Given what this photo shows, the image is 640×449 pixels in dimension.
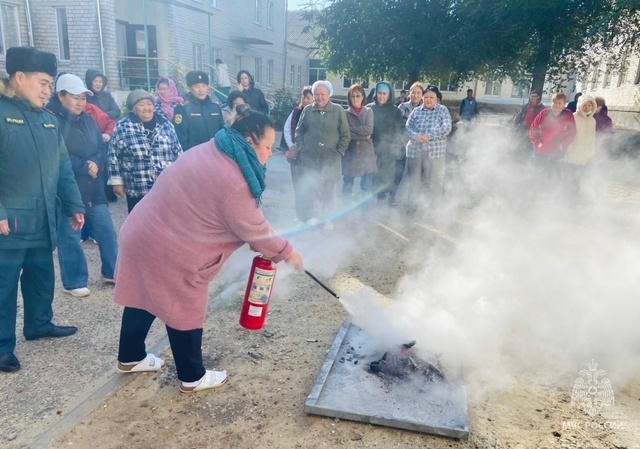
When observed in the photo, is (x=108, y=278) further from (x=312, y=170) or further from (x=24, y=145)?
(x=312, y=170)

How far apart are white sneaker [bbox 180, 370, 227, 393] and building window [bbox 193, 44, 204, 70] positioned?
1954 cm

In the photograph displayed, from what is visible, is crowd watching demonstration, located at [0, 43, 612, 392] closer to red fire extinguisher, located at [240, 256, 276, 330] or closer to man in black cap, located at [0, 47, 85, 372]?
man in black cap, located at [0, 47, 85, 372]

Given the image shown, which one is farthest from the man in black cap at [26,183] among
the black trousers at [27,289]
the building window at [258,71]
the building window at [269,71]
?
the building window at [269,71]

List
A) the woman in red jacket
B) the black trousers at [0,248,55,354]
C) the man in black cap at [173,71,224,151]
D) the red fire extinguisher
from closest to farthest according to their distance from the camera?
the red fire extinguisher
the black trousers at [0,248,55,354]
the man in black cap at [173,71,224,151]
the woman in red jacket

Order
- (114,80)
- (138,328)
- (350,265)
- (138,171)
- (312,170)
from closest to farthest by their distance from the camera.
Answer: (138,328)
(138,171)
(350,265)
(312,170)
(114,80)

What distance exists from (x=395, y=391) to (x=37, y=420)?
7.30 feet

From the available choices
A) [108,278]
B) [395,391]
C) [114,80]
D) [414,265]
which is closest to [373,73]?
[114,80]

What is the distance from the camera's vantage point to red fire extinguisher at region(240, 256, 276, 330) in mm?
3041

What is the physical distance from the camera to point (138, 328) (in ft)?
10.1

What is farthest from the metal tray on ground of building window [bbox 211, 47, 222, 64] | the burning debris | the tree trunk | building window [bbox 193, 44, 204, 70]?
building window [bbox 211, 47, 222, 64]

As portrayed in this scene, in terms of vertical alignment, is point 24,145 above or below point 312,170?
above

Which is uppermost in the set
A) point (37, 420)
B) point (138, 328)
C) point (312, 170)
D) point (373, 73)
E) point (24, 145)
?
point (373, 73)

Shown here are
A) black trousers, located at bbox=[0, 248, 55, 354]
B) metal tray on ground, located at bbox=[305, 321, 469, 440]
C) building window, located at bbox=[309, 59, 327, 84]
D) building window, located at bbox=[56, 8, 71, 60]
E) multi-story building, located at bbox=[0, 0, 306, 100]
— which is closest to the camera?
metal tray on ground, located at bbox=[305, 321, 469, 440]

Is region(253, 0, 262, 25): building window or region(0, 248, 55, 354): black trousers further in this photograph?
region(253, 0, 262, 25): building window
